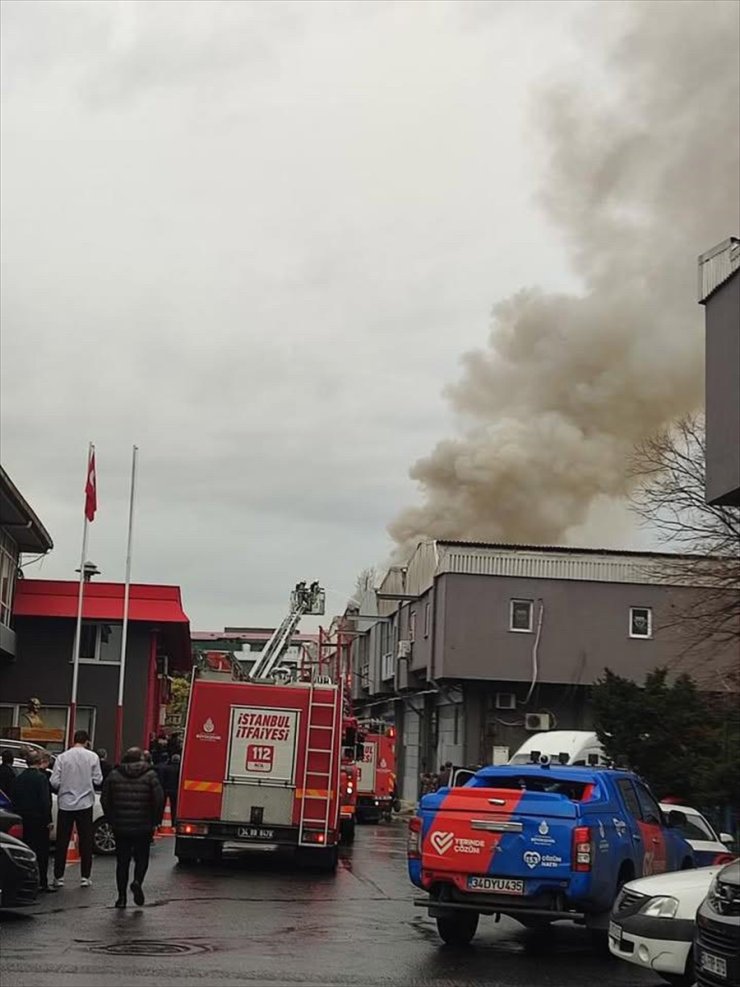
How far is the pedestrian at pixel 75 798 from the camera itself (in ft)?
52.0

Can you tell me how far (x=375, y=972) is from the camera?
10664 mm

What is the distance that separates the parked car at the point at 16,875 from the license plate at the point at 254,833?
6961 millimetres

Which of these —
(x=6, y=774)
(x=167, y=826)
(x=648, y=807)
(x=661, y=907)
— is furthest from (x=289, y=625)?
(x=661, y=907)

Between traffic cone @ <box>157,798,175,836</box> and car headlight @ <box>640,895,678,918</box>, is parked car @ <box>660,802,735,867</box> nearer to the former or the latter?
car headlight @ <box>640,895,678,918</box>

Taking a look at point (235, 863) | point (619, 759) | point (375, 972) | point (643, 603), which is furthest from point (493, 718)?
point (375, 972)

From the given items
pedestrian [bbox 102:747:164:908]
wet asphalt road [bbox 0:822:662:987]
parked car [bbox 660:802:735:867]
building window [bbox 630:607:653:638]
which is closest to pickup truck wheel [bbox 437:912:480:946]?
wet asphalt road [bbox 0:822:662:987]

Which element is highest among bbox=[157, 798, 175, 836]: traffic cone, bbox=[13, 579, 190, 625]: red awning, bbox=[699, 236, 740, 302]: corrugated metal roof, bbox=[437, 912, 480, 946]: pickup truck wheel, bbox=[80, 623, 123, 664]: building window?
bbox=[699, 236, 740, 302]: corrugated metal roof

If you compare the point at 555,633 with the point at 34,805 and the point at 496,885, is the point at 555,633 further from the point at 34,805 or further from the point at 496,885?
the point at 496,885

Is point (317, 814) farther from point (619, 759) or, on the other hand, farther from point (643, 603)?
point (643, 603)

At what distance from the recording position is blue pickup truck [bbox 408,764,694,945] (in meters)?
11.8

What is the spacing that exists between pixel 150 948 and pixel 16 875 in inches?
72.9

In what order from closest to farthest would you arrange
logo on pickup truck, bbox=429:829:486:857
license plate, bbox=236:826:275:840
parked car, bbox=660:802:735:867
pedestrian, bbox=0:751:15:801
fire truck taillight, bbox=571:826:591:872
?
fire truck taillight, bbox=571:826:591:872
logo on pickup truck, bbox=429:829:486:857
parked car, bbox=660:802:735:867
pedestrian, bbox=0:751:15:801
license plate, bbox=236:826:275:840

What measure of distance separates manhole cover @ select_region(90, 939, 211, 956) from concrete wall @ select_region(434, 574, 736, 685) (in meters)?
29.7

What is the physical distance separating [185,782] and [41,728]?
765 inches
